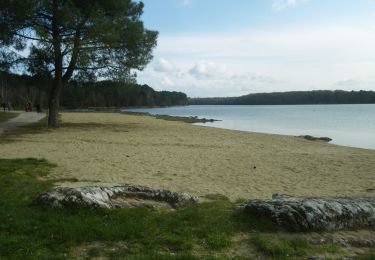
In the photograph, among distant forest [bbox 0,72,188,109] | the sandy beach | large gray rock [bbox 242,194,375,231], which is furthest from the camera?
distant forest [bbox 0,72,188,109]

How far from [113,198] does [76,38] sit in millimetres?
18548

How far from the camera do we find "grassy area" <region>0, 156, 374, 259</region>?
190 inches

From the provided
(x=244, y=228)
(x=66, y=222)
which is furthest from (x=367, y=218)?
(x=66, y=222)

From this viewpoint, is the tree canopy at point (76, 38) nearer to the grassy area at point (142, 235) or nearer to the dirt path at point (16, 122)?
the dirt path at point (16, 122)

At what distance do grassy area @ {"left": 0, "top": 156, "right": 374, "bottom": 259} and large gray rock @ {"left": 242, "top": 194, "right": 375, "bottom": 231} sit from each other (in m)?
0.19

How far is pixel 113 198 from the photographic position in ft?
21.9

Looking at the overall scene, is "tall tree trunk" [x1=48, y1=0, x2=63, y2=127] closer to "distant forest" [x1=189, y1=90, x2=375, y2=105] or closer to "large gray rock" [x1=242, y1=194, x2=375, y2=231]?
"large gray rock" [x1=242, y1=194, x2=375, y2=231]

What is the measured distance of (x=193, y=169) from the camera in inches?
507

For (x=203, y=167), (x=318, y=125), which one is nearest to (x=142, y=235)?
(x=203, y=167)

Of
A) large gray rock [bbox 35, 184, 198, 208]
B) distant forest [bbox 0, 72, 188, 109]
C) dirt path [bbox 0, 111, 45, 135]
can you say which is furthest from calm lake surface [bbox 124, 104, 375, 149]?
large gray rock [bbox 35, 184, 198, 208]

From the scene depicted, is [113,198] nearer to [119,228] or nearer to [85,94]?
[119,228]

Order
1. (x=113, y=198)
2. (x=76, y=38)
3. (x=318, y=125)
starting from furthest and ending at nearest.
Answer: (x=318, y=125) → (x=76, y=38) → (x=113, y=198)

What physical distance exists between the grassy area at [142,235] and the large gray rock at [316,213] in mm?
194

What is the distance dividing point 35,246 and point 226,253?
227 cm
